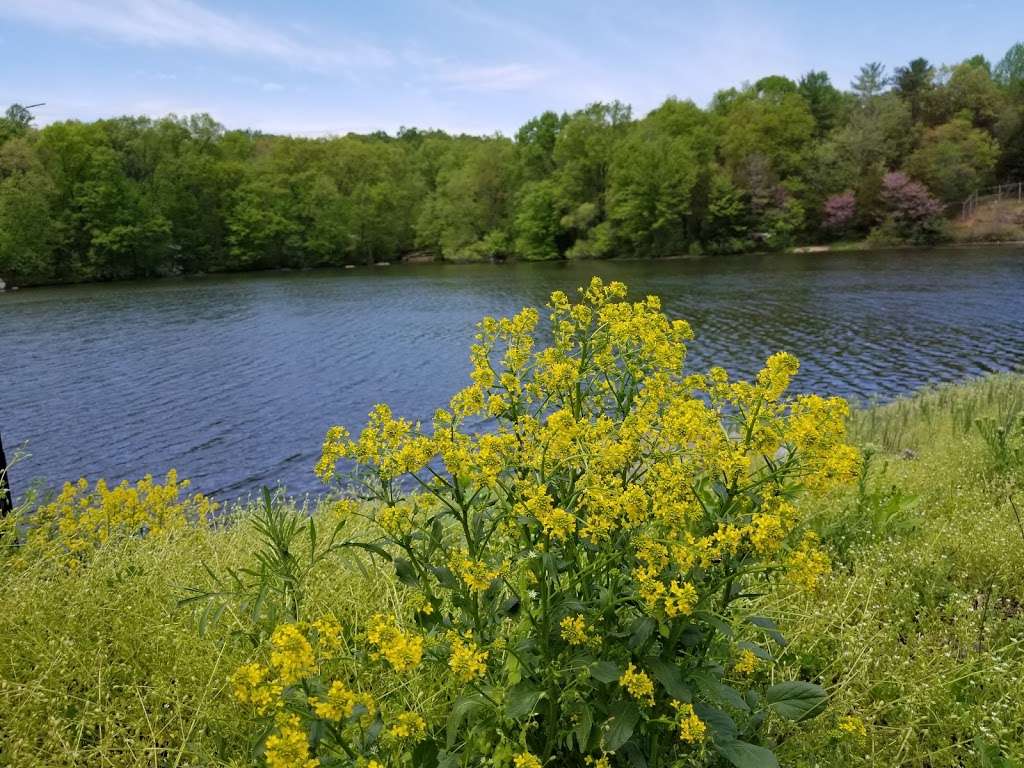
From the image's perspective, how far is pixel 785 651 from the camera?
3.13 metres

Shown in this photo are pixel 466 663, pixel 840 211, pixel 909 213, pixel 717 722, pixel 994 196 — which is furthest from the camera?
pixel 994 196

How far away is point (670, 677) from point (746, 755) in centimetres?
39

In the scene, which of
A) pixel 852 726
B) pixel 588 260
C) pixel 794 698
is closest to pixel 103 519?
pixel 794 698

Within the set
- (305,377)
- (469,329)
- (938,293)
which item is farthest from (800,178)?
(305,377)

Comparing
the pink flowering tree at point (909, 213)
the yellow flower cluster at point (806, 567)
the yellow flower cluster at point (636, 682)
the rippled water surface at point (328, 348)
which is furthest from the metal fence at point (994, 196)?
the yellow flower cluster at point (636, 682)

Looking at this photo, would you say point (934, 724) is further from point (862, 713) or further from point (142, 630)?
point (142, 630)

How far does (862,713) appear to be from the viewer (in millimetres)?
2830

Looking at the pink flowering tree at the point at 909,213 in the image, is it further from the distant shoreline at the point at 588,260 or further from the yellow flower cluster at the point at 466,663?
the yellow flower cluster at the point at 466,663

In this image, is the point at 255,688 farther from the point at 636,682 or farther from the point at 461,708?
the point at 636,682

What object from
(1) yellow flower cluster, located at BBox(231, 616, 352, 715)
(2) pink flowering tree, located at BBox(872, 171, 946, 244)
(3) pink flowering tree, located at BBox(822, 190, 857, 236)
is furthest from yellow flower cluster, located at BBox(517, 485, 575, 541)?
(3) pink flowering tree, located at BBox(822, 190, 857, 236)

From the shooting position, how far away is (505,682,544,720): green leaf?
1942mm

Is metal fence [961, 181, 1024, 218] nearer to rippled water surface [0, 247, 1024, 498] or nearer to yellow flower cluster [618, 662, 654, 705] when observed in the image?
rippled water surface [0, 247, 1024, 498]

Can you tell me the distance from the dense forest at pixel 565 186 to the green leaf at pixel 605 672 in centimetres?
5809

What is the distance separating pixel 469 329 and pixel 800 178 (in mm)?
41754
